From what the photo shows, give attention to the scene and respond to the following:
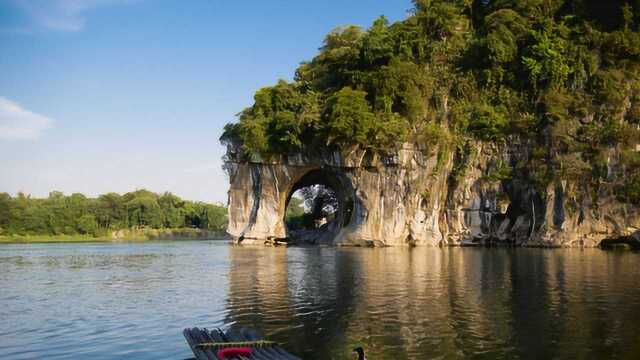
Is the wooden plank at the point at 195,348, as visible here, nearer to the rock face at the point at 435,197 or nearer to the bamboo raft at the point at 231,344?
the bamboo raft at the point at 231,344

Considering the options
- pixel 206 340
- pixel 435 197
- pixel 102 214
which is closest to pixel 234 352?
pixel 206 340

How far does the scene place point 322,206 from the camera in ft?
311

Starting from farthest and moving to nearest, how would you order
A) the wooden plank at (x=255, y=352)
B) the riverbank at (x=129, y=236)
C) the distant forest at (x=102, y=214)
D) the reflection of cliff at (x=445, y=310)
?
the distant forest at (x=102, y=214) < the riverbank at (x=129, y=236) < the reflection of cliff at (x=445, y=310) < the wooden plank at (x=255, y=352)

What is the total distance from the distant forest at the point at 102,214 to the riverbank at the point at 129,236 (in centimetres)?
116

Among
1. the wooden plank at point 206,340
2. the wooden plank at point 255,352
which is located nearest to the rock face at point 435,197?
the wooden plank at point 206,340

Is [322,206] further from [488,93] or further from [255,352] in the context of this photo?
[255,352]

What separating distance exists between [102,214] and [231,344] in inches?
4511

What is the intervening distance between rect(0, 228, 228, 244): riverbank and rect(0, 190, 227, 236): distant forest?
3.79 feet

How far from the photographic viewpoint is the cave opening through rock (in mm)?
73812

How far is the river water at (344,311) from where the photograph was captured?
1531 cm

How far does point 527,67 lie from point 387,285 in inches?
1790

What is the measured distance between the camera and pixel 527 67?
213 feet

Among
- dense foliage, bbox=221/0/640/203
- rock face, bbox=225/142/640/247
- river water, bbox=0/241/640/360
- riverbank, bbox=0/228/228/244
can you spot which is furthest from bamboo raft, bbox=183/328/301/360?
riverbank, bbox=0/228/228/244

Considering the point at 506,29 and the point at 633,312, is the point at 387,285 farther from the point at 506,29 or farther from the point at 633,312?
the point at 506,29
